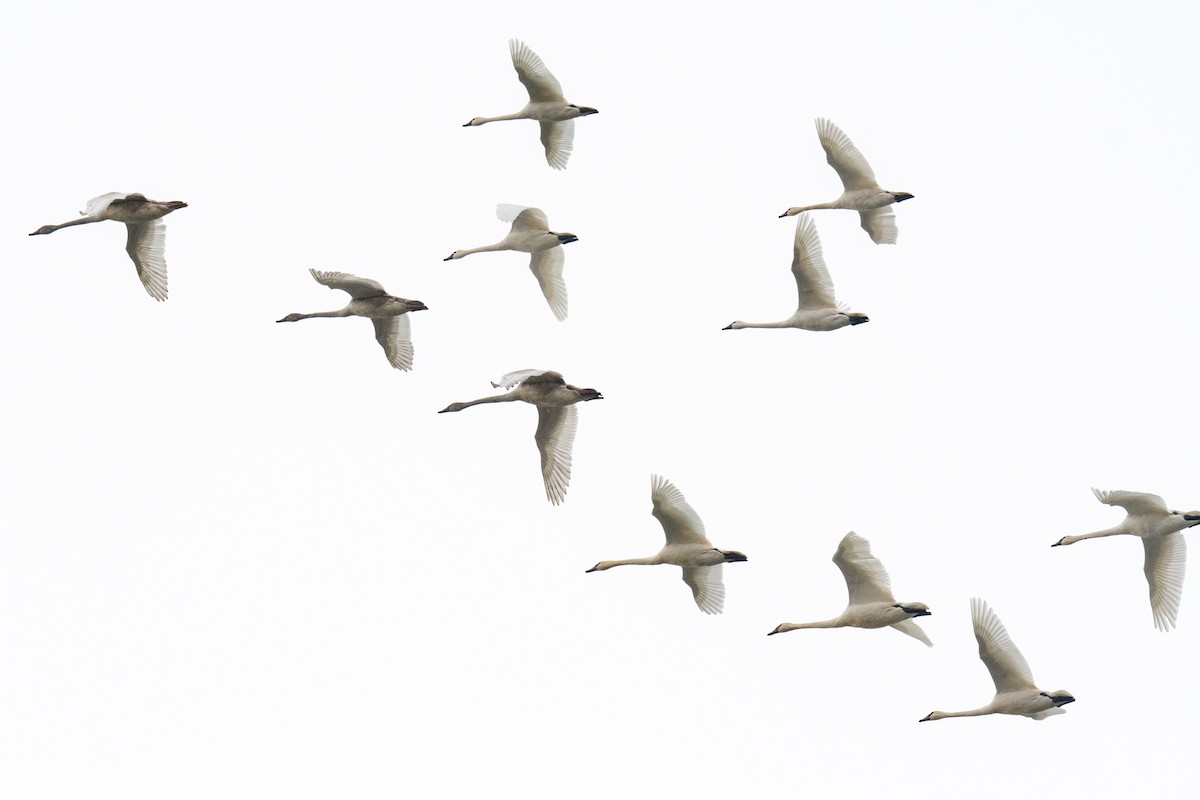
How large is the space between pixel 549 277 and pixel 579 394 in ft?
16.0

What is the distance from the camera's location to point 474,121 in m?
51.2

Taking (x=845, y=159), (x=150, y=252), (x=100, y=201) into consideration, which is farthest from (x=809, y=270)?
(x=100, y=201)

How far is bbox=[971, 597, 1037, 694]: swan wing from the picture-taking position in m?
42.6

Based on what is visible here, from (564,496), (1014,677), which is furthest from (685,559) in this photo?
(1014,677)

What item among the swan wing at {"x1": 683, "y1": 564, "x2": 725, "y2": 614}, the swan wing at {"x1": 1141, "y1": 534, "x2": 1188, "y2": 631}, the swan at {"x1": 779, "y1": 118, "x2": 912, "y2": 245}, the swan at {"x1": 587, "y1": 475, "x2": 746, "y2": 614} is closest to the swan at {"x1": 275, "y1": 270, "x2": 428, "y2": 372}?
the swan at {"x1": 587, "y1": 475, "x2": 746, "y2": 614}

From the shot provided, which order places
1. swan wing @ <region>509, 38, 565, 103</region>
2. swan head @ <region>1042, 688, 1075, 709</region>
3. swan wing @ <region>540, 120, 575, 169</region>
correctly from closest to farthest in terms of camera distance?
swan head @ <region>1042, 688, 1075, 709</region> → swan wing @ <region>509, 38, 565, 103</region> → swan wing @ <region>540, 120, 575, 169</region>

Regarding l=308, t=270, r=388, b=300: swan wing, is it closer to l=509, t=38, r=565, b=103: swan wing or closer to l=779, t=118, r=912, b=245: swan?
l=509, t=38, r=565, b=103: swan wing

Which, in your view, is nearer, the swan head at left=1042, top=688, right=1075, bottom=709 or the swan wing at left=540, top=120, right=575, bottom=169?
the swan head at left=1042, top=688, right=1075, bottom=709

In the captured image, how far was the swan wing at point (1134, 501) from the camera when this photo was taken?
149 ft

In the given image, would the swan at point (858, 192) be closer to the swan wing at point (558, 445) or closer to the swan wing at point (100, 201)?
the swan wing at point (558, 445)

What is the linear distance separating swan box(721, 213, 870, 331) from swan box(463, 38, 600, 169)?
451 cm

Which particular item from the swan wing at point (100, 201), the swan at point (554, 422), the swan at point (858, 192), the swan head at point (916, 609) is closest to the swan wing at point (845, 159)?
the swan at point (858, 192)

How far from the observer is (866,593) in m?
43.6

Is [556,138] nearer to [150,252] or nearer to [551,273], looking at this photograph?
[551,273]
